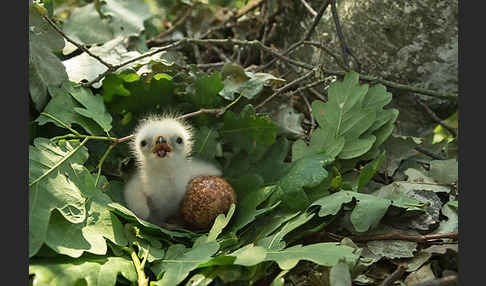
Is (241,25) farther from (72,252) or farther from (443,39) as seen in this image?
(72,252)

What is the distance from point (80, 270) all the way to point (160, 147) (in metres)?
0.52

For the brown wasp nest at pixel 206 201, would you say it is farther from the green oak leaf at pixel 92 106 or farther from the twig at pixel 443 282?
the twig at pixel 443 282

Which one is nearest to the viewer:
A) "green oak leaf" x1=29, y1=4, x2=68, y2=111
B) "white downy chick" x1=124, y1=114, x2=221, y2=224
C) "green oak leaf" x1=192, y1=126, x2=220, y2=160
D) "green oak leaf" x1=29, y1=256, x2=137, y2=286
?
"green oak leaf" x1=29, y1=256, x2=137, y2=286

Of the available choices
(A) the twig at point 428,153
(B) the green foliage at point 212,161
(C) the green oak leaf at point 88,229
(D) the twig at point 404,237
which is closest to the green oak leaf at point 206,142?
(B) the green foliage at point 212,161

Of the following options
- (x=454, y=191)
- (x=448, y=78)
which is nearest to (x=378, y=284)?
(x=454, y=191)

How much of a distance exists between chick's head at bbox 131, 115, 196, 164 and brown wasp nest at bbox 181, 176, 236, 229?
138 millimetres

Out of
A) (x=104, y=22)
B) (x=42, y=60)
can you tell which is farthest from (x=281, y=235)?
(x=104, y=22)

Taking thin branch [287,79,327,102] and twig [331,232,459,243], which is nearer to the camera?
twig [331,232,459,243]

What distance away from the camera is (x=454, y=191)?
1.27m

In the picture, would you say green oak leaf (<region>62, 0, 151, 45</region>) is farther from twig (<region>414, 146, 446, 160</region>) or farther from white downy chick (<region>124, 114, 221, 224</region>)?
twig (<region>414, 146, 446, 160</region>)

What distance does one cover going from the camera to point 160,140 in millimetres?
1380

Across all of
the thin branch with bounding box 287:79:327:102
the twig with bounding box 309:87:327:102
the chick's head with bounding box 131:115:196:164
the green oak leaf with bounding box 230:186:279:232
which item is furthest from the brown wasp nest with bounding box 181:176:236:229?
the twig with bounding box 309:87:327:102

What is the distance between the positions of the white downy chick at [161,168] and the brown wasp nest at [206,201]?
0.08 m

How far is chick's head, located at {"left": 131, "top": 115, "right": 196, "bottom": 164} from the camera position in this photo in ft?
4.56
